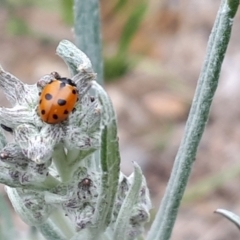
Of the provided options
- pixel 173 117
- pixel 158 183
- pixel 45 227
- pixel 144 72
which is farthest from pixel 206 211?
pixel 45 227

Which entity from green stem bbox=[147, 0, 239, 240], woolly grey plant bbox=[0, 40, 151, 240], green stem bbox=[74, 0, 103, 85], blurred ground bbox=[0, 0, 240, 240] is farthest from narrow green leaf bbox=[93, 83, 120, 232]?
blurred ground bbox=[0, 0, 240, 240]

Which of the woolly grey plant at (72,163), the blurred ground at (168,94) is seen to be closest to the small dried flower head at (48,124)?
the woolly grey plant at (72,163)

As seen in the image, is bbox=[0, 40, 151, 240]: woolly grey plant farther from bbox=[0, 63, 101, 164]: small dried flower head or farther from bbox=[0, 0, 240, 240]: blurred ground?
bbox=[0, 0, 240, 240]: blurred ground

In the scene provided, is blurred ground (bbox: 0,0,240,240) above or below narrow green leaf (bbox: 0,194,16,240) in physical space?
above

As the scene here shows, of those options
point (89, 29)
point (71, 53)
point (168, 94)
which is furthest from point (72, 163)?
point (168, 94)

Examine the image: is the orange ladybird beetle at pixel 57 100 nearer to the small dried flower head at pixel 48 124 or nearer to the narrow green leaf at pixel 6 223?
the small dried flower head at pixel 48 124

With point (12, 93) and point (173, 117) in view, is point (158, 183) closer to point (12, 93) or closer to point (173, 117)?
point (173, 117)

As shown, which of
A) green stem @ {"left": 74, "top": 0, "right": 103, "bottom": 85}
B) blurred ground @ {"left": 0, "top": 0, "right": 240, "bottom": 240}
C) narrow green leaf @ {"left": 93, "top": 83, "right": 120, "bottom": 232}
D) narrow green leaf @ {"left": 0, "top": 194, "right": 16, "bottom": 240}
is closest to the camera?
narrow green leaf @ {"left": 93, "top": 83, "right": 120, "bottom": 232}

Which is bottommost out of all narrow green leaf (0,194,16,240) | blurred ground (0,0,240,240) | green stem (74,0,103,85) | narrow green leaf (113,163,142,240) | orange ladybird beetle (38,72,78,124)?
narrow green leaf (113,163,142,240)
